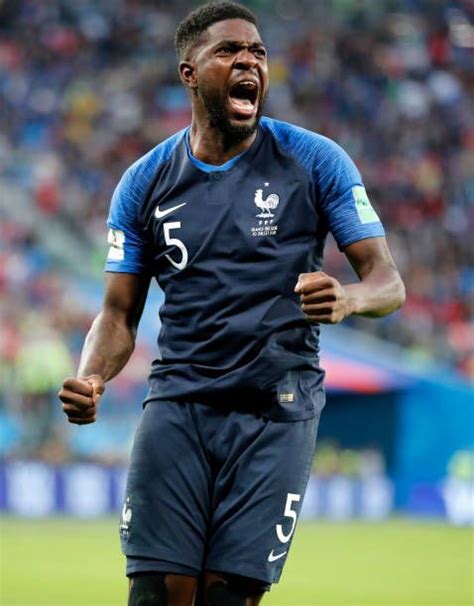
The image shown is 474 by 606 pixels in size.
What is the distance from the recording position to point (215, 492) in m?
4.93

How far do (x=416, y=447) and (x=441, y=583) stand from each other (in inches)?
317

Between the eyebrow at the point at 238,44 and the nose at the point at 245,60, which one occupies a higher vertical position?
the eyebrow at the point at 238,44

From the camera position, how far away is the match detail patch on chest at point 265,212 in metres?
4.99

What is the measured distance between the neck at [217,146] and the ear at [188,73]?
0.49ft

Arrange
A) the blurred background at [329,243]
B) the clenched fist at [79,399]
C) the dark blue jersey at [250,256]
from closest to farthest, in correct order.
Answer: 1. the clenched fist at [79,399]
2. the dark blue jersey at [250,256]
3. the blurred background at [329,243]

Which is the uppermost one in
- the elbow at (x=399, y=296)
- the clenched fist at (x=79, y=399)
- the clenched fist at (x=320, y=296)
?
the elbow at (x=399, y=296)

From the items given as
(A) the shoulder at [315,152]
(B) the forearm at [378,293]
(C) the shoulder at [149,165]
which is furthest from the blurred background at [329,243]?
(B) the forearm at [378,293]

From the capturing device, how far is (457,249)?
22.4 metres

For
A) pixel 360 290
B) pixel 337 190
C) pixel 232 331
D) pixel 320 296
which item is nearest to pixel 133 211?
pixel 232 331

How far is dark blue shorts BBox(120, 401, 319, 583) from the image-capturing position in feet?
15.8

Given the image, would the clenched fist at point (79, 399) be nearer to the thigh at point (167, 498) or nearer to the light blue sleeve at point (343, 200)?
the thigh at point (167, 498)

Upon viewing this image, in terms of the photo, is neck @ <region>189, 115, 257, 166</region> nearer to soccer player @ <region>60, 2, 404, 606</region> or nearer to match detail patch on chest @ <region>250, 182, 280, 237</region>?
soccer player @ <region>60, 2, 404, 606</region>

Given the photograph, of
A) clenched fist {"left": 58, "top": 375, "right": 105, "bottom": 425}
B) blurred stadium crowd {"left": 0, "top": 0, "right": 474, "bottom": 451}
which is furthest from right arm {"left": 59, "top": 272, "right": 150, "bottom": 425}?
blurred stadium crowd {"left": 0, "top": 0, "right": 474, "bottom": 451}

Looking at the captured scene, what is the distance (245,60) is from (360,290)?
866 millimetres
